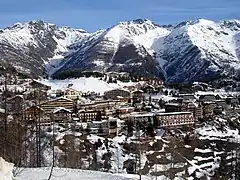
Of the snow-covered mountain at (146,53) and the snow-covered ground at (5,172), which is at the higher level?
the snow-covered mountain at (146,53)

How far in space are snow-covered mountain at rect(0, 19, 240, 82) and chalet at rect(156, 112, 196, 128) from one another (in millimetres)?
67563

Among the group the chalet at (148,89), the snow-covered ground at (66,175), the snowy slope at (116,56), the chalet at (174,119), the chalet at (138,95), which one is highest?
the snowy slope at (116,56)

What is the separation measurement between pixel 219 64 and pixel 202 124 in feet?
288

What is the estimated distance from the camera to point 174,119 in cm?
4062

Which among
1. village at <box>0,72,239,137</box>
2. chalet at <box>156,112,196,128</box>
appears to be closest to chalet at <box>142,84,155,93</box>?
village at <box>0,72,239,137</box>

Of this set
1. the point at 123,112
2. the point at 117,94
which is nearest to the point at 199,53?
the point at 117,94

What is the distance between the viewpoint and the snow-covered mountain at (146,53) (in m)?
128

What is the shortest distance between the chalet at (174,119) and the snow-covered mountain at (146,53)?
67563 mm

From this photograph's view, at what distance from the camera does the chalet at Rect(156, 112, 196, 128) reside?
39281 mm

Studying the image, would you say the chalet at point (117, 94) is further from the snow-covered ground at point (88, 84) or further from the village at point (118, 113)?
the snow-covered ground at point (88, 84)

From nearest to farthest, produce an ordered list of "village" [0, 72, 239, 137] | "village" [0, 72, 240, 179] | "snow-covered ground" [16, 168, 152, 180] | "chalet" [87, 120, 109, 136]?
"snow-covered ground" [16, 168, 152, 180] < "village" [0, 72, 240, 179] < "chalet" [87, 120, 109, 136] < "village" [0, 72, 239, 137]

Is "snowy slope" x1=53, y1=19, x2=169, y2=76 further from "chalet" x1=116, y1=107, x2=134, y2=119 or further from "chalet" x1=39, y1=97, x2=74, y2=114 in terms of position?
"chalet" x1=116, y1=107, x2=134, y2=119

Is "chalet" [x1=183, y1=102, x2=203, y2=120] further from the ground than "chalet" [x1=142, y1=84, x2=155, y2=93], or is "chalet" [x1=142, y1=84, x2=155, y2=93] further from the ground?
"chalet" [x1=142, y1=84, x2=155, y2=93]

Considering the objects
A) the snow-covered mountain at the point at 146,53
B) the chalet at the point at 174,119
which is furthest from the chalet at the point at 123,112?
the snow-covered mountain at the point at 146,53
